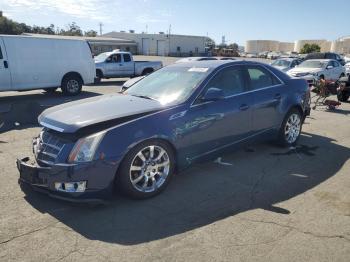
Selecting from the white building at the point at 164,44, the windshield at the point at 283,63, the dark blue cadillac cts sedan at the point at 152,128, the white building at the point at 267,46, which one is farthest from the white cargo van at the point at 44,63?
the white building at the point at 267,46

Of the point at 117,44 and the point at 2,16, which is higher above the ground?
the point at 2,16

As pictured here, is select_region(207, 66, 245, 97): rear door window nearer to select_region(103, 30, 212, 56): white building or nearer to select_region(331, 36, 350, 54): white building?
select_region(103, 30, 212, 56): white building

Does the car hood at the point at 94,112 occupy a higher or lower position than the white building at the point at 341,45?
lower

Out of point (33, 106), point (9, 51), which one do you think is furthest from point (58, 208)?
point (9, 51)

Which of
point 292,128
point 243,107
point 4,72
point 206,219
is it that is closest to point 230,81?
point 243,107

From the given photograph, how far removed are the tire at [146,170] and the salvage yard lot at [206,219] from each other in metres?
0.14

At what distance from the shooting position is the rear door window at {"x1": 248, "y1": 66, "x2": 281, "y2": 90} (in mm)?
5758

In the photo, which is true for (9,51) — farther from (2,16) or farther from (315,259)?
(2,16)

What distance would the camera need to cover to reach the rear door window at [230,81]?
5156mm

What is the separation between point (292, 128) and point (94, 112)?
12.6 ft

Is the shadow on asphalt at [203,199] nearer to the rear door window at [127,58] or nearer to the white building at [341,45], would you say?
the rear door window at [127,58]

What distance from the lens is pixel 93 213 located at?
13.0ft

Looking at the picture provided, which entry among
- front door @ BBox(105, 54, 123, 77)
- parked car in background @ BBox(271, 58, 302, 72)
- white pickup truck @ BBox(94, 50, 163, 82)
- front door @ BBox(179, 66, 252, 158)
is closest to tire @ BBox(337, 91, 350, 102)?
parked car in background @ BBox(271, 58, 302, 72)

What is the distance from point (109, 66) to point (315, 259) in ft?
57.8
